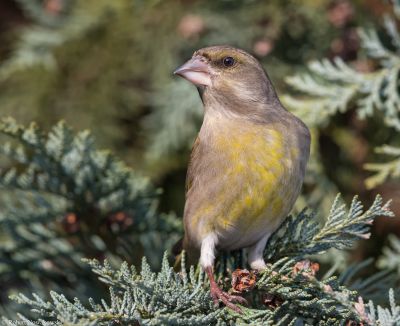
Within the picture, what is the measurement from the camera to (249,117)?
336cm

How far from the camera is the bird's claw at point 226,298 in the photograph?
2.52 m

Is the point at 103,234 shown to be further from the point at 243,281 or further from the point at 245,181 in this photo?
the point at 243,281

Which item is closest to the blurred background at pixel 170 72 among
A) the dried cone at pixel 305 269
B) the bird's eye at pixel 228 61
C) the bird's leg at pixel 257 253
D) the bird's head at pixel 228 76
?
the bird's head at pixel 228 76

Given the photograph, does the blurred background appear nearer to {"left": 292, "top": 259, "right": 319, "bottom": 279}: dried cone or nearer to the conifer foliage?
the conifer foliage

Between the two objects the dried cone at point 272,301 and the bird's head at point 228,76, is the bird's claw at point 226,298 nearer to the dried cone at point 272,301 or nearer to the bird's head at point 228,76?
the dried cone at point 272,301

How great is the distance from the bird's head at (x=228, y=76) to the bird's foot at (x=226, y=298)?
3.43 feet

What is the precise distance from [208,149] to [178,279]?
0.94 metres

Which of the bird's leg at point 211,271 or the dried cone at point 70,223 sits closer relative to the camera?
the bird's leg at point 211,271

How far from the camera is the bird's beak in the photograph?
3314mm

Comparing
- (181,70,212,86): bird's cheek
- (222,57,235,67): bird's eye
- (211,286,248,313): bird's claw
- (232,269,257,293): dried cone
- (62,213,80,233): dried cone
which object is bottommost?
(62,213,80,233): dried cone

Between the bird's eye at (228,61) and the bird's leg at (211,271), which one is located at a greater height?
the bird's eye at (228,61)

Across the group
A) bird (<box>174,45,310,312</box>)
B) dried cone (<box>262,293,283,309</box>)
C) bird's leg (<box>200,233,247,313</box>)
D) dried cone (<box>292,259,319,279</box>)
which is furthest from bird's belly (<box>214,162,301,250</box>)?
dried cone (<box>262,293,283,309</box>)

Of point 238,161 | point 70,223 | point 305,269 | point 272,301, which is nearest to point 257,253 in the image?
point 238,161

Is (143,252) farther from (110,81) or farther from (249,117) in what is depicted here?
(110,81)
